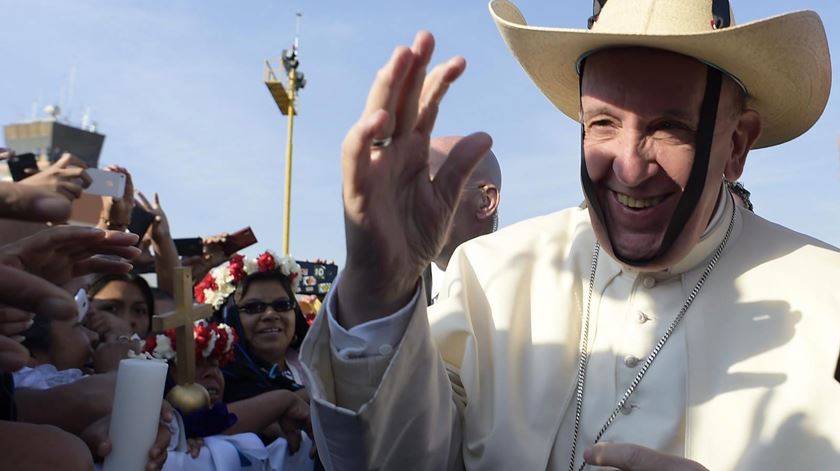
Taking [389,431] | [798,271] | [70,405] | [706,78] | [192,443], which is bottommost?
[192,443]

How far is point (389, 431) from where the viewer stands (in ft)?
6.80

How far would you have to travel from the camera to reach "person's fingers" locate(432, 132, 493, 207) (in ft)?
6.04

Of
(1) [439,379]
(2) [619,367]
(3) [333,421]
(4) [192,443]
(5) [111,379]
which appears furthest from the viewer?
→ (4) [192,443]

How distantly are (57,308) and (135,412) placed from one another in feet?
4.05

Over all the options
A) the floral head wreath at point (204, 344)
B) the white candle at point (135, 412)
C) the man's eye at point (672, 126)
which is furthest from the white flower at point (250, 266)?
the man's eye at point (672, 126)

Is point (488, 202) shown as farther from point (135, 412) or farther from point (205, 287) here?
point (135, 412)

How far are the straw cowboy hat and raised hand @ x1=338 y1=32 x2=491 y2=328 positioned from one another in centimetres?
94

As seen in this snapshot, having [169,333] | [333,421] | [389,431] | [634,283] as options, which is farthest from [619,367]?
[169,333]

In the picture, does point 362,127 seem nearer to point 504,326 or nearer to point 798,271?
point 504,326

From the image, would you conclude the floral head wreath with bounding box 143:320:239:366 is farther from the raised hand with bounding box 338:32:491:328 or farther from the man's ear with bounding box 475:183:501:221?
the raised hand with bounding box 338:32:491:328

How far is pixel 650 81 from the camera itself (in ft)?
8.31

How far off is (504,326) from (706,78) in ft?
3.40

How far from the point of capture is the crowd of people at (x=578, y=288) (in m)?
1.86

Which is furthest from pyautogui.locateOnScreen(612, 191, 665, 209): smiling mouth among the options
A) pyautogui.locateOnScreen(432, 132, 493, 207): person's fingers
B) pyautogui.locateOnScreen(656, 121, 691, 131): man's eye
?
pyautogui.locateOnScreen(432, 132, 493, 207): person's fingers
